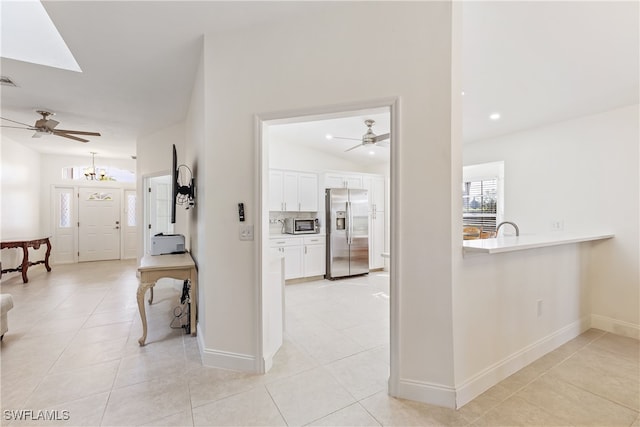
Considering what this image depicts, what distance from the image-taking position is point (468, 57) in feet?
7.70

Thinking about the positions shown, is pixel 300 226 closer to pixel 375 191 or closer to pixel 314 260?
pixel 314 260

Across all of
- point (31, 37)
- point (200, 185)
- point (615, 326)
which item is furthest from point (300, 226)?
point (615, 326)

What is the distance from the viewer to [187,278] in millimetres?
2805

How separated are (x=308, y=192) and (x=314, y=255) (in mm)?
1236

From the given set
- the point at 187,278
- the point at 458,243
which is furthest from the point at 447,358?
the point at 187,278

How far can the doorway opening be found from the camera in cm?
217

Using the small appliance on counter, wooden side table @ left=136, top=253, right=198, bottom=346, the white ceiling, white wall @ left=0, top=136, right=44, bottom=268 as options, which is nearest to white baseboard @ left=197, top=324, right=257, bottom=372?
wooden side table @ left=136, top=253, right=198, bottom=346

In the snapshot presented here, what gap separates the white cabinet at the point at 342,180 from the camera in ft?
18.3

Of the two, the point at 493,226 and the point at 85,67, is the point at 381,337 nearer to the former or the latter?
the point at 493,226

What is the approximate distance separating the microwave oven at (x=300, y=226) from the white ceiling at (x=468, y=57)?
8.76 feet

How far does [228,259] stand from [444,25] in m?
2.20

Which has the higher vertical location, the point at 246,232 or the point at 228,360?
the point at 246,232

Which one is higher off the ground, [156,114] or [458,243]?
[156,114]

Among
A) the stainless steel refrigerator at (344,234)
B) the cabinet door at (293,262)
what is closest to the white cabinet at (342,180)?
the stainless steel refrigerator at (344,234)
